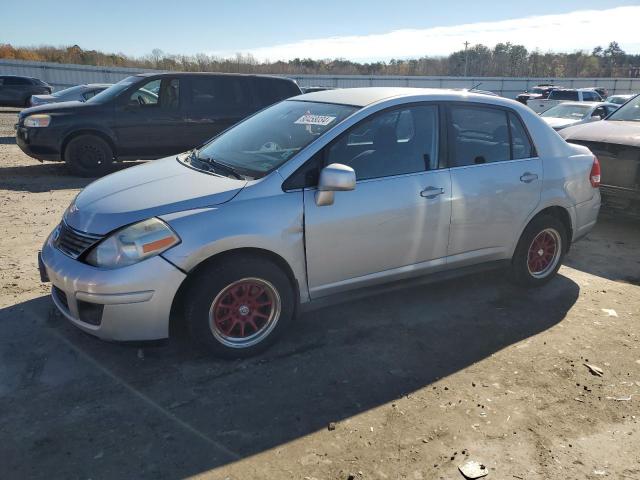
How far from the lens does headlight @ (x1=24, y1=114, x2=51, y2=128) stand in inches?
355

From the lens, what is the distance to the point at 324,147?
3564 millimetres

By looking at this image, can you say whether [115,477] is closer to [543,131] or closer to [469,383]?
[469,383]

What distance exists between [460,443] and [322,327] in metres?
1.51

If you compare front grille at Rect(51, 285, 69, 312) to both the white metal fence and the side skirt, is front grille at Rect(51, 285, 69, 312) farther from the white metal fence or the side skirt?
the white metal fence

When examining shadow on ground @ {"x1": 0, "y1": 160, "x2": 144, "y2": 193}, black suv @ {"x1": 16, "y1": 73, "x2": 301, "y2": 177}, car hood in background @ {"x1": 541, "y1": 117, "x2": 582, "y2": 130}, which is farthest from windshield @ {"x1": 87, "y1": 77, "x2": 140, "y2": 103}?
car hood in background @ {"x1": 541, "y1": 117, "x2": 582, "y2": 130}

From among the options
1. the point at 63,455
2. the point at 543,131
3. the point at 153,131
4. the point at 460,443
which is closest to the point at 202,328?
the point at 63,455

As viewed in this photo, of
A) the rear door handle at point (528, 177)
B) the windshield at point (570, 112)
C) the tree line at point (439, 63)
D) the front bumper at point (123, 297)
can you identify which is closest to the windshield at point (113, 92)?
the front bumper at point (123, 297)

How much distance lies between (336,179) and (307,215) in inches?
12.6

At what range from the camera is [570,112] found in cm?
1436

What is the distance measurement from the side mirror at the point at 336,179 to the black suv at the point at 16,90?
2619 cm

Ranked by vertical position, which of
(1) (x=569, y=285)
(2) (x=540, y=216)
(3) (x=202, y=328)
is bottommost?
(1) (x=569, y=285)

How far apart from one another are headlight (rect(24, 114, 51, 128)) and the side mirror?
760 cm

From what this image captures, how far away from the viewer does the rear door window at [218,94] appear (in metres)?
9.70

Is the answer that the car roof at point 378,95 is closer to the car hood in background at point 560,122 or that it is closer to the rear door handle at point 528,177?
the rear door handle at point 528,177
